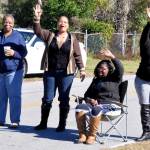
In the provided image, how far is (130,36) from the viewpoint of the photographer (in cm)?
3519

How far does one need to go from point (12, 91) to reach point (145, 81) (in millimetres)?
2338

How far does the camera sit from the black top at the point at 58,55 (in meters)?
10.1

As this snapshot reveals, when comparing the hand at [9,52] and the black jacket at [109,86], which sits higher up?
the hand at [9,52]

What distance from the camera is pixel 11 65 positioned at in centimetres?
1052

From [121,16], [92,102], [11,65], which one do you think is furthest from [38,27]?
[121,16]

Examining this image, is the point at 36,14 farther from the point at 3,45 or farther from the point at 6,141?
the point at 6,141

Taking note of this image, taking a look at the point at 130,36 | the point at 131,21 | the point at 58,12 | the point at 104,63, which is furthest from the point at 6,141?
the point at 131,21

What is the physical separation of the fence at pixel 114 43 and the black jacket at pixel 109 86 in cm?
2140

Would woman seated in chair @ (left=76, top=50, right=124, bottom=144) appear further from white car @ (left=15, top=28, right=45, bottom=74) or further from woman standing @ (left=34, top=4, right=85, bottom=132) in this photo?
white car @ (left=15, top=28, right=45, bottom=74)

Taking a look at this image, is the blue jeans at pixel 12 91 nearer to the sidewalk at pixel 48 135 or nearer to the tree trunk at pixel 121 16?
the sidewalk at pixel 48 135

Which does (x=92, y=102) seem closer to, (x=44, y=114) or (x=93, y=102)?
(x=93, y=102)

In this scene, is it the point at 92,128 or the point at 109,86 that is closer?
the point at 92,128

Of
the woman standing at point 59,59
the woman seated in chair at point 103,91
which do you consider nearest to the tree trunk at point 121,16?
the woman standing at point 59,59

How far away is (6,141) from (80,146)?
1.16 m
